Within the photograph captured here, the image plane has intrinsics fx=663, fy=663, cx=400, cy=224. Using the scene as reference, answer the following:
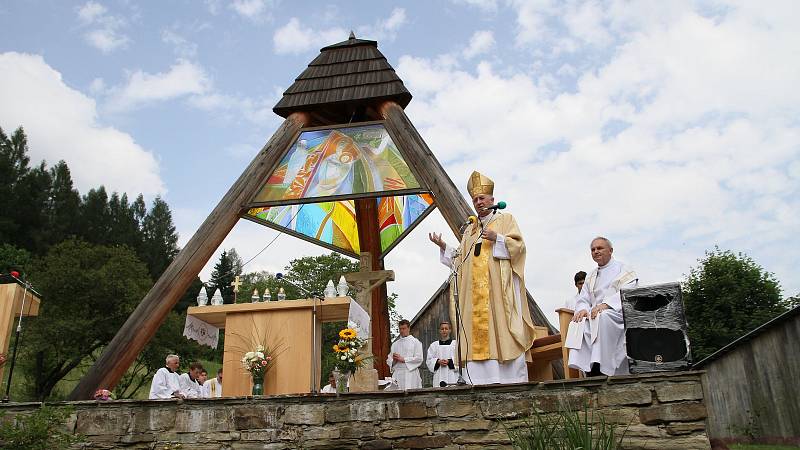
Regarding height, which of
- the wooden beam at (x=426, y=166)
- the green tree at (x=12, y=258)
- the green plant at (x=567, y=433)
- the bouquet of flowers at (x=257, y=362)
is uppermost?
the green tree at (x=12, y=258)

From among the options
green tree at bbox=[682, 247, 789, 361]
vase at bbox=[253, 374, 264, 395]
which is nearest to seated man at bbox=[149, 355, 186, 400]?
vase at bbox=[253, 374, 264, 395]

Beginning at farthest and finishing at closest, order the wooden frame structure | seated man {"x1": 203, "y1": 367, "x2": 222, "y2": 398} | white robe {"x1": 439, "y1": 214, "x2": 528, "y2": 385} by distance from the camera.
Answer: seated man {"x1": 203, "y1": 367, "x2": 222, "y2": 398}
the wooden frame structure
white robe {"x1": 439, "y1": 214, "x2": 528, "y2": 385}

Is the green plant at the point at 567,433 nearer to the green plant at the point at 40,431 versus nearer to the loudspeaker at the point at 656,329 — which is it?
the loudspeaker at the point at 656,329

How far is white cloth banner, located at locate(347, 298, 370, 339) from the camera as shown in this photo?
25.3 ft

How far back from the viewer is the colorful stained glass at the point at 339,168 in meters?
9.59

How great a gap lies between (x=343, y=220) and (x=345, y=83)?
3.34m

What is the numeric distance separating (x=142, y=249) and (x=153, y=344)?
1740cm

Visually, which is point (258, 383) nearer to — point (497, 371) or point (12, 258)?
point (497, 371)

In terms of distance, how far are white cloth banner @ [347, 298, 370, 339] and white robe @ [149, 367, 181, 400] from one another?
2.90m

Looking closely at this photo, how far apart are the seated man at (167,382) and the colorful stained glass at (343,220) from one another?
2810 millimetres

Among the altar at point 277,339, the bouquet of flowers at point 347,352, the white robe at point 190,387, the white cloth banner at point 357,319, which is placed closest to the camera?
the bouquet of flowers at point 347,352

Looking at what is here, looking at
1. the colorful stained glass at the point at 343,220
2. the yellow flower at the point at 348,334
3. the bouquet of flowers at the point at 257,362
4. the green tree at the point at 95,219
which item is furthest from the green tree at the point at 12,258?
the yellow flower at the point at 348,334

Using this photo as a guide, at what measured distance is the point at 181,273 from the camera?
8.75 metres

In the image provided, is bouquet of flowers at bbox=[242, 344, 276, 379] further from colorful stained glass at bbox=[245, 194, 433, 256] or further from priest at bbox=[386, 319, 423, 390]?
colorful stained glass at bbox=[245, 194, 433, 256]
